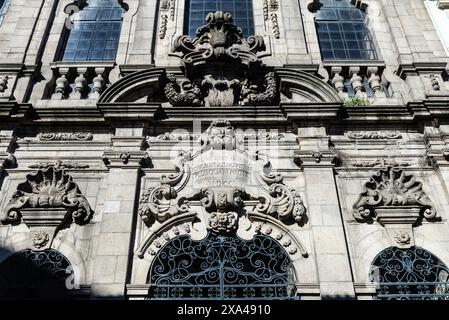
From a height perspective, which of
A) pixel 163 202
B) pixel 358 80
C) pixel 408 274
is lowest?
pixel 408 274

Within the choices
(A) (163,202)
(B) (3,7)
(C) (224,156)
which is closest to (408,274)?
(C) (224,156)

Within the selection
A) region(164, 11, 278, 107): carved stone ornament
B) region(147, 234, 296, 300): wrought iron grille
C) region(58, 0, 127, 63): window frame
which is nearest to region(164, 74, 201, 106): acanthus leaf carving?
region(164, 11, 278, 107): carved stone ornament

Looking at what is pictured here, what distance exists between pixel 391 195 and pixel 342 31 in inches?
217

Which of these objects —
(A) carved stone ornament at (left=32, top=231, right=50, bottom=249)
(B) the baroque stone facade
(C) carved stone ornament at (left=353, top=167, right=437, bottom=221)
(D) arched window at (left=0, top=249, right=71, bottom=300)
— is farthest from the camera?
(C) carved stone ornament at (left=353, top=167, right=437, bottom=221)

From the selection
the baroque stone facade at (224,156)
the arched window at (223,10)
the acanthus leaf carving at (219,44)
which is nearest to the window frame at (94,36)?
the baroque stone facade at (224,156)

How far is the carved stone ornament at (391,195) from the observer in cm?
838

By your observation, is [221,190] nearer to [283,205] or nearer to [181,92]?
[283,205]

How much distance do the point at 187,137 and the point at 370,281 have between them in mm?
4336

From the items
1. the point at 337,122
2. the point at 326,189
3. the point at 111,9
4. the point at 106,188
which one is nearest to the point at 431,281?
the point at 326,189

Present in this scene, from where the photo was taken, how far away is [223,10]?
41.3 ft

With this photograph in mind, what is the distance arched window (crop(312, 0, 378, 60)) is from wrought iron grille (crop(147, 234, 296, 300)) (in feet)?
18.6

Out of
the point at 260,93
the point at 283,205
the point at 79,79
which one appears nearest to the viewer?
the point at 283,205

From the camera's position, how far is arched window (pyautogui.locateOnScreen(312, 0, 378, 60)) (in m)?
11.6

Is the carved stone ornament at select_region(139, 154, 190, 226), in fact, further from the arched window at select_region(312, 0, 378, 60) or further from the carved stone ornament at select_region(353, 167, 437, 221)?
the arched window at select_region(312, 0, 378, 60)
